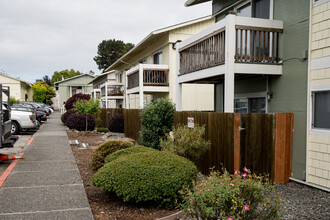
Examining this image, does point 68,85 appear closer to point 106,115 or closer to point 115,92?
point 115,92

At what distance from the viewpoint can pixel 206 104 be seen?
1467 centimetres

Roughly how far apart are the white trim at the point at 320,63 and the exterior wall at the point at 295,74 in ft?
0.81

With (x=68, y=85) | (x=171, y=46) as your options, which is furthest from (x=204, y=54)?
(x=68, y=85)

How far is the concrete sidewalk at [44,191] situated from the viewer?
4562mm

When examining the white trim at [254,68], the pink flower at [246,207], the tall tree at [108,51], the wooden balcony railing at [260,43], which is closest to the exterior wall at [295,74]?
the wooden balcony railing at [260,43]

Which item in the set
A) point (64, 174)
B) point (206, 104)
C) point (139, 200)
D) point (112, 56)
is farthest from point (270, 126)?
point (112, 56)

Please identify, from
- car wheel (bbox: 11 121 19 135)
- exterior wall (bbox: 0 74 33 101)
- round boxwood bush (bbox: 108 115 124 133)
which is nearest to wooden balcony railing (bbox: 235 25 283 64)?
round boxwood bush (bbox: 108 115 124 133)

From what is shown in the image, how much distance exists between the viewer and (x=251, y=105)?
360 inches

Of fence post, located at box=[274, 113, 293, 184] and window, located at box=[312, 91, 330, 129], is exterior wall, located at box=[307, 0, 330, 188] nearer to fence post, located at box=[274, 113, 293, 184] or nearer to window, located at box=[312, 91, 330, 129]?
window, located at box=[312, 91, 330, 129]

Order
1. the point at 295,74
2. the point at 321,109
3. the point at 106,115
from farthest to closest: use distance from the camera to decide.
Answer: the point at 106,115 < the point at 295,74 < the point at 321,109

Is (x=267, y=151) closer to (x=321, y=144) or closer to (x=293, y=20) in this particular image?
(x=321, y=144)

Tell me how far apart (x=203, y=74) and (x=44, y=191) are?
5.63m

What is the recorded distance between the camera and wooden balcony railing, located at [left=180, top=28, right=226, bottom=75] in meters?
7.75

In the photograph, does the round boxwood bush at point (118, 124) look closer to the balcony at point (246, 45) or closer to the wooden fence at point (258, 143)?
the balcony at point (246, 45)
